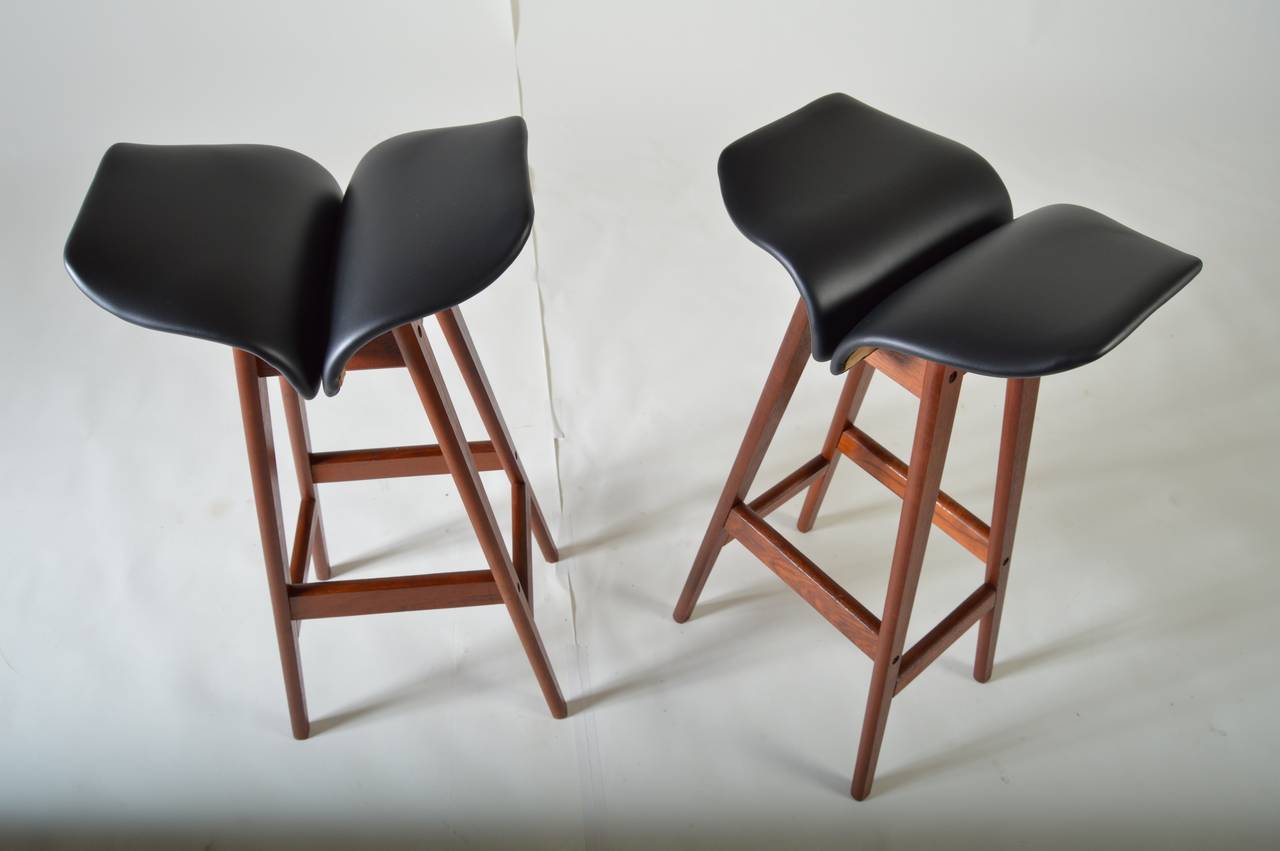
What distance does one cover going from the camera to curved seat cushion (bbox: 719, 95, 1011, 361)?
1307 millimetres

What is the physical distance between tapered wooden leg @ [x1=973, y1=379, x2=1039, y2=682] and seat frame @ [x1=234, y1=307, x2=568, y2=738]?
2.37 feet

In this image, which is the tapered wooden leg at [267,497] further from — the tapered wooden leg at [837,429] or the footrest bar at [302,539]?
the tapered wooden leg at [837,429]

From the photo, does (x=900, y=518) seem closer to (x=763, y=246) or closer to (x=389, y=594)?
(x=763, y=246)

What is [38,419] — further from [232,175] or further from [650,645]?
[650,645]

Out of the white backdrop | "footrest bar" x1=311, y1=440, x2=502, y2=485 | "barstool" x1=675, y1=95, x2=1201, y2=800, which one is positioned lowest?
the white backdrop

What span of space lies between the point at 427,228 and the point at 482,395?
0.42 m

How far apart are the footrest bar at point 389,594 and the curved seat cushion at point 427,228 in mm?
451


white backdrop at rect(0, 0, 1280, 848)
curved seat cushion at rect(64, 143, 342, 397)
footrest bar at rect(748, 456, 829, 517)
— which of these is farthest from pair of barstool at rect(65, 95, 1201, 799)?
white backdrop at rect(0, 0, 1280, 848)

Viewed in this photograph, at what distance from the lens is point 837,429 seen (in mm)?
1832

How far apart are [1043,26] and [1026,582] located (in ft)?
7.29

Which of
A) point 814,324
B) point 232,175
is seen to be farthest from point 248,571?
point 814,324

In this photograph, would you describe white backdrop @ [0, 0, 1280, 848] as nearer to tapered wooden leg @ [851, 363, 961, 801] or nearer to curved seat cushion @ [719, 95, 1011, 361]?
tapered wooden leg @ [851, 363, 961, 801]

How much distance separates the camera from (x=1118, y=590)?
196 centimetres

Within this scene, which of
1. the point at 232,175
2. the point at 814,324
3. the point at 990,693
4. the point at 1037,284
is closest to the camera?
the point at 1037,284
